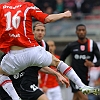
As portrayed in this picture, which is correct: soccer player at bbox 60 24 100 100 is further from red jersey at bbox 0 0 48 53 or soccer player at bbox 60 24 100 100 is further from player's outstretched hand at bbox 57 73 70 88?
red jersey at bbox 0 0 48 53

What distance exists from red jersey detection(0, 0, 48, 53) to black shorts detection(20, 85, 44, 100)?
54.3 inches

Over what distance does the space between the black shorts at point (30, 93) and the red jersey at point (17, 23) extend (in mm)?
1380

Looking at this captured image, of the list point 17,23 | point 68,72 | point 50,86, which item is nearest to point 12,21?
point 17,23

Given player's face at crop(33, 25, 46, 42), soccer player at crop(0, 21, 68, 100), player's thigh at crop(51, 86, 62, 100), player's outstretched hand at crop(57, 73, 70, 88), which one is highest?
player's face at crop(33, 25, 46, 42)

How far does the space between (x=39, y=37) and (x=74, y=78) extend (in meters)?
1.82

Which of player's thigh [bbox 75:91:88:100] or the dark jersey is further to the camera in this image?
the dark jersey

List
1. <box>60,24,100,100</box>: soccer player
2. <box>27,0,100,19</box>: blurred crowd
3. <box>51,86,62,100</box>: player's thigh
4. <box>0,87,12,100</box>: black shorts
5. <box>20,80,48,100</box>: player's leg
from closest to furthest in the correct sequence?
<box>20,80,48,100</box>: player's leg < <box>0,87,12,100</box>: black shorts < <box>60,24,100,100</box>: soccer player < <box>51,86,62,100</box>: player's thigh < <box>27,0,100,19</box>: blurred crowd

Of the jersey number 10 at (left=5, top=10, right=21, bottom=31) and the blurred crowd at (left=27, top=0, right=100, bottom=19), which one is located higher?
the jersey number 10 at (left=5, top=10, right=21, bottom=31)

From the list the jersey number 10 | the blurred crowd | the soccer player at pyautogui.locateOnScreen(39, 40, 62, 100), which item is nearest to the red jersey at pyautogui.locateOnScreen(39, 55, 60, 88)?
the soccer player at pyautogui.locateOnScreen(39, 40, 62, 100)

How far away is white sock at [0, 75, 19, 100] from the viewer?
9.79 metres

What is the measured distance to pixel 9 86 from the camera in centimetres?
981

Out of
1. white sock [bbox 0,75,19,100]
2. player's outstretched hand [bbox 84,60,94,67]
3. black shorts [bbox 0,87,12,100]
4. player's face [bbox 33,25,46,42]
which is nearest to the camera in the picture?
white sock [bbox 0,75,19,100]

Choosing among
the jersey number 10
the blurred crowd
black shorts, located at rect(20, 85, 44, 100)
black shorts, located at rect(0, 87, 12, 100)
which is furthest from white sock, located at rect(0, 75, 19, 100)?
the blurred crowd

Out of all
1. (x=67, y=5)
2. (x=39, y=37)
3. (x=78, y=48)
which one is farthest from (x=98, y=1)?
(x=39, y=37)
